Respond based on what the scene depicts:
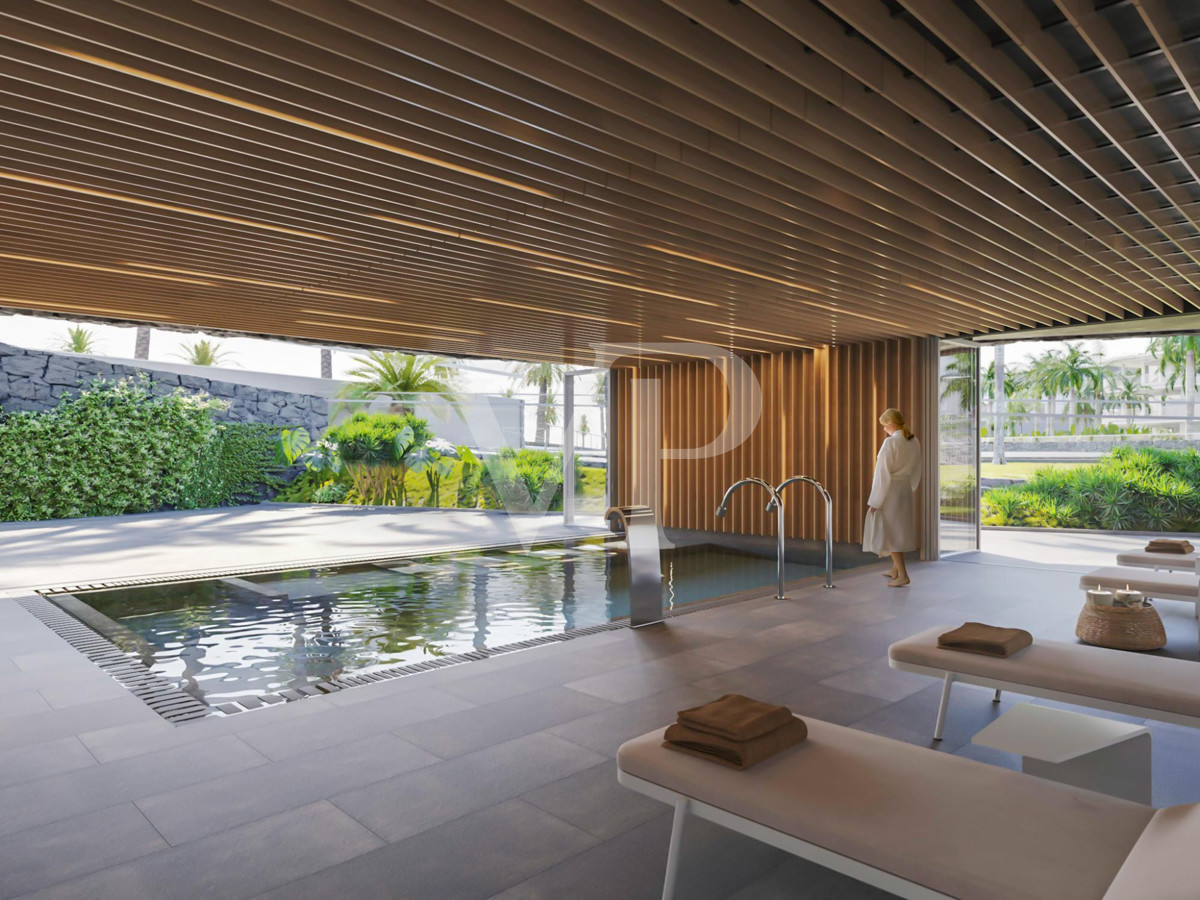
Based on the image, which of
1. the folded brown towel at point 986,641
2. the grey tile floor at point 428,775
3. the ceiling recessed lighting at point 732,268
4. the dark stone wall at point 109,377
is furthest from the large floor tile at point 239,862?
the dark stone wall at point 109,377

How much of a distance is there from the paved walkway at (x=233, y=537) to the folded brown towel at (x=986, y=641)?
6.87 meters

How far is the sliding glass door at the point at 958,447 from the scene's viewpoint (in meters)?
9.31

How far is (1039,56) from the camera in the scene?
9.29ft

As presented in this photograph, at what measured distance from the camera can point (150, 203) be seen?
4246mm

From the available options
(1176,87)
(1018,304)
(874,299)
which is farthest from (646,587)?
(1018,304)

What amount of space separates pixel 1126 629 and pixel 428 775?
3929mm

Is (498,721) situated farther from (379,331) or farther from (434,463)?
(434,463)

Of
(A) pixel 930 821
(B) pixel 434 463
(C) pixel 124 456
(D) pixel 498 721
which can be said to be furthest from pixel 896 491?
(C) pixel 124 456

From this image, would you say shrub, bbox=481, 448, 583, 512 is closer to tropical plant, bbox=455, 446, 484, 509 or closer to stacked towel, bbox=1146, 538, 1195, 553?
tropical plant, bbox=455, 446, 484, 509

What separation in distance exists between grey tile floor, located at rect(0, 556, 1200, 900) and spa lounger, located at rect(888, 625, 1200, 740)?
322mm

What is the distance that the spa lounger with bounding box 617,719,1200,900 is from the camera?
1.65 metres

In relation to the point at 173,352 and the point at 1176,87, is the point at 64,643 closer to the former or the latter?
the point at 1176,87

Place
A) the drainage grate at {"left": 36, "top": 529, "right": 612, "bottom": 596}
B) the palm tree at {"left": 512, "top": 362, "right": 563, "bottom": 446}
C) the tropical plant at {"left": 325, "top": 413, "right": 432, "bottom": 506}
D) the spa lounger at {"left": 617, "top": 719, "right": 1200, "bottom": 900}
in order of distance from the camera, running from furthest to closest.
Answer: the tropical plant at {"left": 325, "top": 413, "right": 432, "bottom": 506} → the palm tree at {"left": 512, "top": 362, "right": 563, "bottom": 446} → the drainage grate at {"left": 36, "top": 529, "right": 612, "bottom": 596} → the spa lounger at {"left": 617, "top": 719, "right": 1200, "bottom": 900}

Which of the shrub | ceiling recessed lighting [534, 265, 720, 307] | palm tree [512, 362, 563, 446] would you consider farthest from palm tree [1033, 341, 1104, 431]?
ceiling recessed lighting [534, 265, 720, 307]
